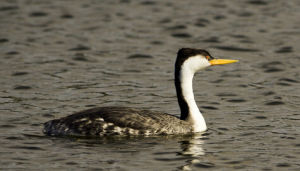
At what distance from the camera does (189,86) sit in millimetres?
13398

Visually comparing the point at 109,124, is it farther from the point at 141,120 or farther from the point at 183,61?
the point at 183,61

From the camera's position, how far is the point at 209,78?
17.9 meters

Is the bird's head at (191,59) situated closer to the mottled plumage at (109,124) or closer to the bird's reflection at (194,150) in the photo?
the mottled plumage at (109,124)

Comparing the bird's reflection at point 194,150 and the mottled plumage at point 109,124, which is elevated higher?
the mottled plumage at point 109,124

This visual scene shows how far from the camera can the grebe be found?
12.7m

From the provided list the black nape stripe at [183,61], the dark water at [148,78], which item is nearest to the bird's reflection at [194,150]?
the dark water at [148,78]

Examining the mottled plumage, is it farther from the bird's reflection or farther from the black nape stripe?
the black nape stripe

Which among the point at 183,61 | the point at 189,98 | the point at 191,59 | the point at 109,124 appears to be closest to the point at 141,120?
the point at 109,124

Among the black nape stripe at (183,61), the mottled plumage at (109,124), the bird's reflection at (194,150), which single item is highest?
the black nape stripe at (183,61)

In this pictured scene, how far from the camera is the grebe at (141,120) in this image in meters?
12.7

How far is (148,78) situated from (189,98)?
4.23 metres

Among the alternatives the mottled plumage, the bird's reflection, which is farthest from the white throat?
the mottled plumage

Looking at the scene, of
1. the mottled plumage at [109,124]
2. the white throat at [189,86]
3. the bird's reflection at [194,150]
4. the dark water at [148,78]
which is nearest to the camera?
the bird's reflection at [194,150]

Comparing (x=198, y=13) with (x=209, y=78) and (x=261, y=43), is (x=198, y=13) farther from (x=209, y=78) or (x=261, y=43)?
(x=209, y=78)
